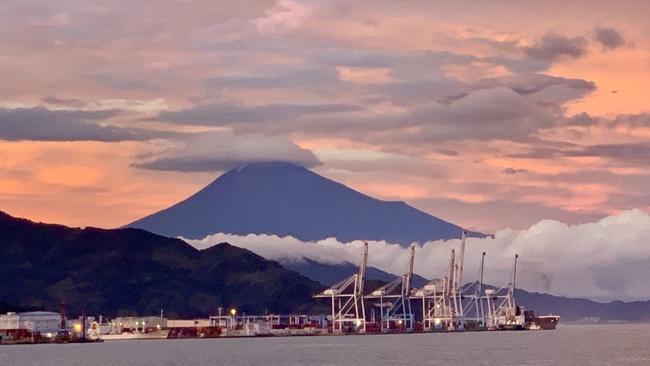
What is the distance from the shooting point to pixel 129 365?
561ft

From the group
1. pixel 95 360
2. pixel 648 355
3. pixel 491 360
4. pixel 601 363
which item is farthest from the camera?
pixel 95 360

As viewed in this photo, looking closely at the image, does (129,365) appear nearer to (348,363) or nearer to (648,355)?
(348,363)

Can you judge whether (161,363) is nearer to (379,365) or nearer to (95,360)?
(95,360)

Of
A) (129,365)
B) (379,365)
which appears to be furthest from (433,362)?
(129,365)

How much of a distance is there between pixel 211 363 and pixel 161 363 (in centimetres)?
765

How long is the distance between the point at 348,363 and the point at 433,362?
10755 millimetres

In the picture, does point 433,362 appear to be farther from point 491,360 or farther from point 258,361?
point 258,361

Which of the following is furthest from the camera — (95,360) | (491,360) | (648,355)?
(95,360)

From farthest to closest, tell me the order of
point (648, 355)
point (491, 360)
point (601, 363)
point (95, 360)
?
point (95, 360) → point (648, 355) → point (491, 360) → point (601, 363)

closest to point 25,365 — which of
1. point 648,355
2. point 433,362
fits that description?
point 433,362

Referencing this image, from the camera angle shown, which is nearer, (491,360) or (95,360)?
(491,360)

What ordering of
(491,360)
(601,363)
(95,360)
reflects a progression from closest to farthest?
1. (601,363)
2. (491,360)
3. (95,360)

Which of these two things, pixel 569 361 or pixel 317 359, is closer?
pixel 569 361

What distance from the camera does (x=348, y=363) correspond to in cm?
16188
